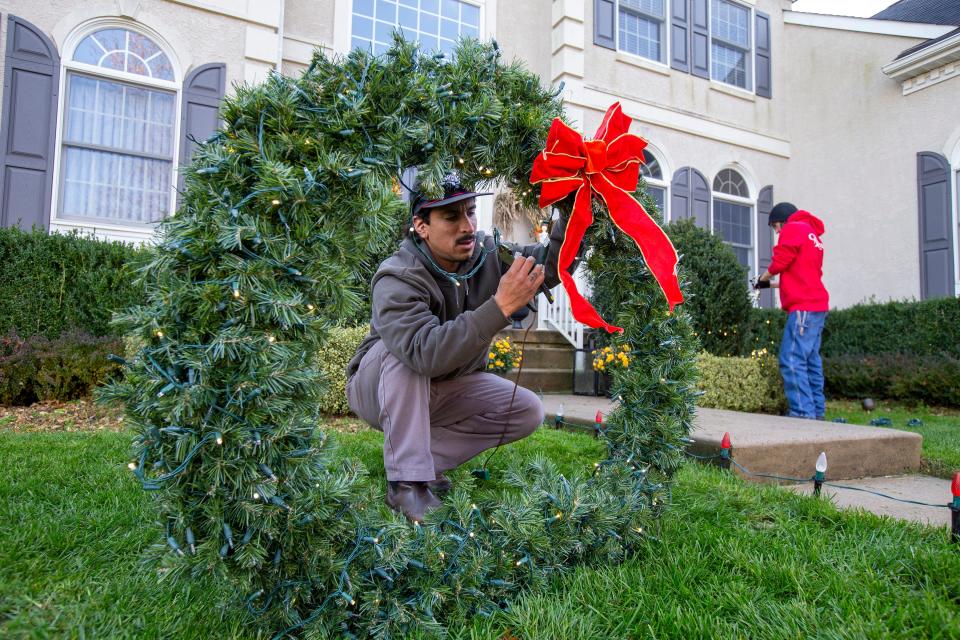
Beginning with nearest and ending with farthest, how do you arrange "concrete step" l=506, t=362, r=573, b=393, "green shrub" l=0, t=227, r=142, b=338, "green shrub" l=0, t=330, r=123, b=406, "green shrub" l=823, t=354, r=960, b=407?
"green shrub" l=0, t=330, r=123, b=406, "green shrub" l=0, t=227, r=142, b=338, "green shrub" l=823, t=354, r=960, b=407, "concrete step" l=506, t=362, r=573, b=393

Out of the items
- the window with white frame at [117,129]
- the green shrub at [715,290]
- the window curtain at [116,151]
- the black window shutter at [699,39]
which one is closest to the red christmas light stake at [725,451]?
the green shrub at [715,290]

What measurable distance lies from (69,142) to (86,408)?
12.0ft

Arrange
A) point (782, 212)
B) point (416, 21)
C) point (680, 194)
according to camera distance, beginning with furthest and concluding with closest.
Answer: point (680, 194)
point (416, 21)
point (782, 212)

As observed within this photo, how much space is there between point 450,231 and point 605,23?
8.68m

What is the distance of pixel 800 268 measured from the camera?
5.19 m

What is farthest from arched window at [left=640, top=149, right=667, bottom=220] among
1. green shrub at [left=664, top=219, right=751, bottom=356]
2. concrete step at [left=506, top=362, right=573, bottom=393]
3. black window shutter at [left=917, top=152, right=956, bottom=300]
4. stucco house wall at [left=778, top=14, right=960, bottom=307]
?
concrete step at [left=506, top=362, right=573, bottom=393]

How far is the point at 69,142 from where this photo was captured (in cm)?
639

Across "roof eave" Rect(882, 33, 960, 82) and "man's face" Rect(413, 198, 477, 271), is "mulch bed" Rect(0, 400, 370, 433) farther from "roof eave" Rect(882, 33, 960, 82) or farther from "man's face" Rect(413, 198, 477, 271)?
"roof eave" Rect(882, 33, 960, 82)

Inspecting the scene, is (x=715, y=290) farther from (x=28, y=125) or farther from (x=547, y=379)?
(x=28, y=125)

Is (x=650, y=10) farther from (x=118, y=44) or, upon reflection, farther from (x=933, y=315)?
(x=118, y=44)

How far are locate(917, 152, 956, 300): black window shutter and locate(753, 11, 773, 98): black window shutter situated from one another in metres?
2.94

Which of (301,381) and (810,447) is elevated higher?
(301,381)

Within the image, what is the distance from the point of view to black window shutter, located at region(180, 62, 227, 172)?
6781 mm

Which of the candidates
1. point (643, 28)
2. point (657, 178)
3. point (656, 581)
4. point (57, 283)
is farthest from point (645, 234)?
point (643, 28)
